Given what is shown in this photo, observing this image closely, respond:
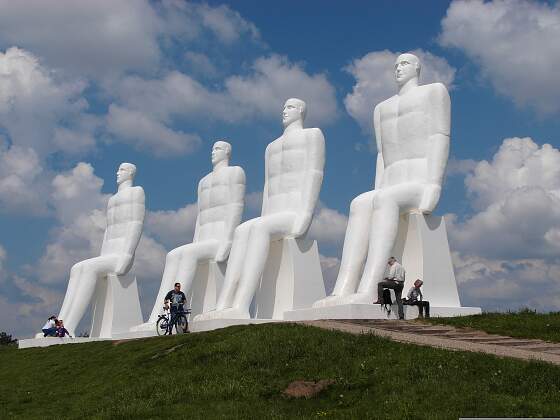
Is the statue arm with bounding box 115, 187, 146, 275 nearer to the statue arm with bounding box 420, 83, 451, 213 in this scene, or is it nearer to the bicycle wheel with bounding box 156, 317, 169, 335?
the bicycle wheel with bounding box 156, 317, 169, 335

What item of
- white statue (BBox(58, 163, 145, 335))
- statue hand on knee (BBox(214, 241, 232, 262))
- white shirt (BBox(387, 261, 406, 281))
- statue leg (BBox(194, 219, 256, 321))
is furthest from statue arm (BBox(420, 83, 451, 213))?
white statue (BBox(58, 163, 145, 335))

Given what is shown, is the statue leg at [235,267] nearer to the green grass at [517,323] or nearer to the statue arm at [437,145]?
the statue arm at [437,145]

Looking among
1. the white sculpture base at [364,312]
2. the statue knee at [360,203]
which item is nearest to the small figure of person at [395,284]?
the white sculpture base at [364,312]

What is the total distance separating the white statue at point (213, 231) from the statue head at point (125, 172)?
3.92 m

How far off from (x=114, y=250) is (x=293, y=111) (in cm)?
819

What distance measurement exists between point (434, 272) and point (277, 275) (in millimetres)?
4678

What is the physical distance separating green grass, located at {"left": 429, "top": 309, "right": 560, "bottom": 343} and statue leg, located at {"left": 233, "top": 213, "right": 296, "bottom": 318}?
5.82 metres

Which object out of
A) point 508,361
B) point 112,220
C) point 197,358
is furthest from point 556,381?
point 112,220

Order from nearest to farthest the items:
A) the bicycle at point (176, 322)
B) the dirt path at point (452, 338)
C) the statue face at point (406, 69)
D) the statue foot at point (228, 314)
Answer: the dirt path at point (452, 338) → the bicycle at point (176, 322) → the statue foot at point (228, 314) → the statue face at point (406, 69)

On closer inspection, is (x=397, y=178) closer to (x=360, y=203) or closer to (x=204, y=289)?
(x=360, y=203)

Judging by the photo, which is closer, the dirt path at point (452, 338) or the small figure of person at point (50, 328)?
the dirt path at point (452, 338)

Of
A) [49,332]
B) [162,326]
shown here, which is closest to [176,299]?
[162,326]

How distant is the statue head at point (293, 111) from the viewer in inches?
909

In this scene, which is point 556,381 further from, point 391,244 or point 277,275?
point 277,275
